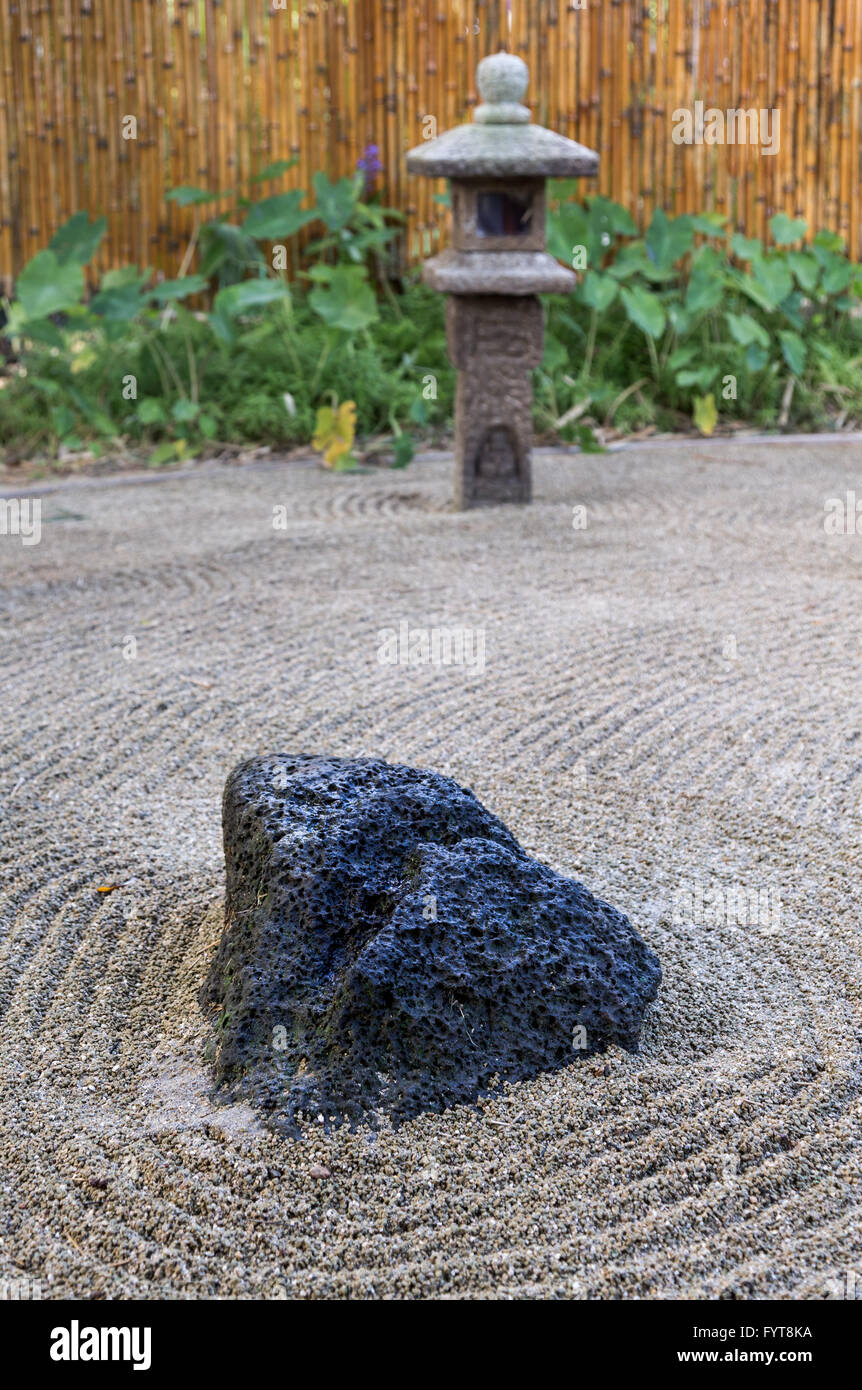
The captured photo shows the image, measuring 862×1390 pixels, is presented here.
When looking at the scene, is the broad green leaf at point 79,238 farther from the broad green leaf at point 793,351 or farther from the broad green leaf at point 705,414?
A: the broad green leaf at point 793,351

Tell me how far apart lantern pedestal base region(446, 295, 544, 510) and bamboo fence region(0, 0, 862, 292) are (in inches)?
92.6

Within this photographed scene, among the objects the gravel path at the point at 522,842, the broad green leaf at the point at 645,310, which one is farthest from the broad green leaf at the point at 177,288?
the broad green leaf at the point at 645,310

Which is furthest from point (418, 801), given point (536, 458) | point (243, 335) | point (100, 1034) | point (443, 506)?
point (243, 335)

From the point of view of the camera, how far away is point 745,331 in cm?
614

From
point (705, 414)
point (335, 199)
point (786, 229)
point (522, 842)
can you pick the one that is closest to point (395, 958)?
point (522, 842)

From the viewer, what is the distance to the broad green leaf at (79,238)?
5.96 metres

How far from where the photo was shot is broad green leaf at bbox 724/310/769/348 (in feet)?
20.1

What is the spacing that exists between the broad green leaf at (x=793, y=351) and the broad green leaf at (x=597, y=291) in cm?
87

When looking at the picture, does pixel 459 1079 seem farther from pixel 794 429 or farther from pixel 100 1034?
pixel 794 429

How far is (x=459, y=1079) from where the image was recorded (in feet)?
5.05

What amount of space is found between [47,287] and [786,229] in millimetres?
3522

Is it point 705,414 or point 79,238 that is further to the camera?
point 705,414

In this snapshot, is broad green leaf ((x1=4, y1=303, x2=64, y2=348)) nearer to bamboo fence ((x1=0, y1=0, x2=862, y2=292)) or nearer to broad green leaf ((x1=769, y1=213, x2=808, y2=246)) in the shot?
bamboo fence ((x1=0, y1=0, x2=862, y2=292))

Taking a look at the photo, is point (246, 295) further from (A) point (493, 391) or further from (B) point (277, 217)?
(A) point (493, 391)
